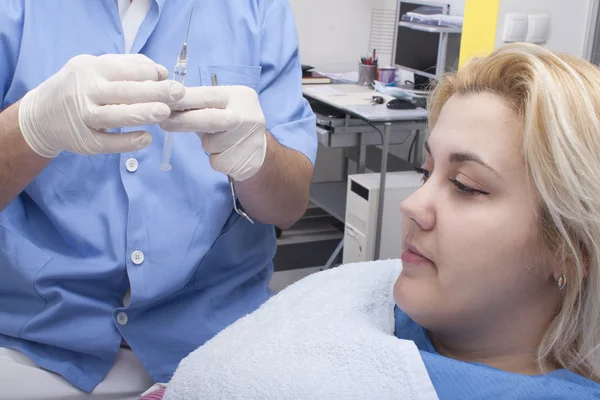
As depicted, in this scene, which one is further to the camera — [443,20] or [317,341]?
[443,20]

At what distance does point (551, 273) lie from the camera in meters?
0.95

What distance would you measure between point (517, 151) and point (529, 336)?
0.93 feet

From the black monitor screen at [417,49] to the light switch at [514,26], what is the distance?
3.81 feet

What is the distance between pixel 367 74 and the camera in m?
3.76

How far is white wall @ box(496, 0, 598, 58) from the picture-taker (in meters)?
2.30

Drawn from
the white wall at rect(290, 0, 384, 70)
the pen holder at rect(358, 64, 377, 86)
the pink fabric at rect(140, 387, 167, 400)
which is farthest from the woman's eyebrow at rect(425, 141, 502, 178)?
the white wall at rect(290, 0, 384, 70)

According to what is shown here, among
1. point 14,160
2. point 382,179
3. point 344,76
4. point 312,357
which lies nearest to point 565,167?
point 312,357

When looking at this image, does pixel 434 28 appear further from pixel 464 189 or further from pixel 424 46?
pixel 464 189

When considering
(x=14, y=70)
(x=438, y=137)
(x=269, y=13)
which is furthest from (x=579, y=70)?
(x=14, y=70)

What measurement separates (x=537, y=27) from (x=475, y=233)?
165 cm

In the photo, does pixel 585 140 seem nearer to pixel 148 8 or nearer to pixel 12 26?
pixel 148 8

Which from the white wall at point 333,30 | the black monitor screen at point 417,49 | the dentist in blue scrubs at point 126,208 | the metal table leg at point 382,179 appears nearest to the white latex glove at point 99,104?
the dentist in blue scrubs at point 126,208

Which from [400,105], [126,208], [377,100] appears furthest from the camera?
[377,100]

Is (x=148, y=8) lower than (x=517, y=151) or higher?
higher
